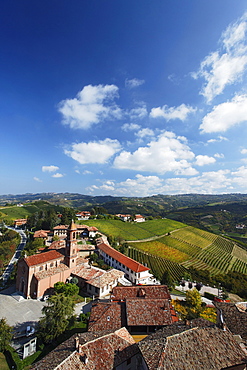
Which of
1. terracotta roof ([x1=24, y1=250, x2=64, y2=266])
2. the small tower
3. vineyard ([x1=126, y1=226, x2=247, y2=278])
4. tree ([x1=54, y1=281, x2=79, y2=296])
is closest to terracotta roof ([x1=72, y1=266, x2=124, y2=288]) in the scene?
the small tower

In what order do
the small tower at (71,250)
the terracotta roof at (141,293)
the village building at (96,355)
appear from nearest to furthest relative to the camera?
the village building at (96,355) → the terracotta roof at (141,293) → the small tower at (71,250)

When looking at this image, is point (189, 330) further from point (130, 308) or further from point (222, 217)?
point (222, 217)

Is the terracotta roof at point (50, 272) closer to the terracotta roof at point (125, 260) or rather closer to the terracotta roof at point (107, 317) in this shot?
the terracotta roof at point (107, 317)

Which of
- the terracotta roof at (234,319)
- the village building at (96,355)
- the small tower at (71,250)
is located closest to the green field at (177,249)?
the small tower at (71,250)

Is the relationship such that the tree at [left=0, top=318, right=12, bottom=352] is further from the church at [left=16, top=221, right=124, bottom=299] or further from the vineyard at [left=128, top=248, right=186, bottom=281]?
the vineyard at [left=128, top=248, right=186, bottom=281]

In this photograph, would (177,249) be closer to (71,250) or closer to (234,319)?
(71,250)

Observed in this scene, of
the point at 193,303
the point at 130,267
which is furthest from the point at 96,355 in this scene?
the point at 130,267
